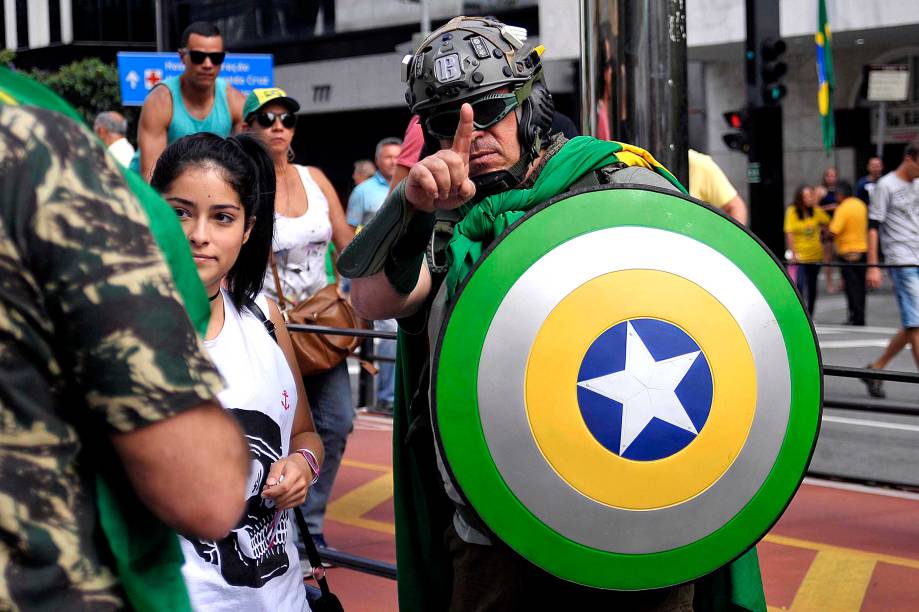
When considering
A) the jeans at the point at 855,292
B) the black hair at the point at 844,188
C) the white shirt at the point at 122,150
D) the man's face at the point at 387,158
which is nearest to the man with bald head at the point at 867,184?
the black hair at the point at 844,188

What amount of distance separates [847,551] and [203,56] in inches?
129

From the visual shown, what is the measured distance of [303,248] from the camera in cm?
461

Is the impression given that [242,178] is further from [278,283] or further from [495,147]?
[278,283]

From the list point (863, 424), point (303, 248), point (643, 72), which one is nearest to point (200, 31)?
point (303, 248)

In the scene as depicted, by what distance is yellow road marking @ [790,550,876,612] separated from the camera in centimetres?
409

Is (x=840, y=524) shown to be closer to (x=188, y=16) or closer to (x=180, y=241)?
(x=180, y=241)

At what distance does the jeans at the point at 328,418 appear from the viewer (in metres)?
4.52

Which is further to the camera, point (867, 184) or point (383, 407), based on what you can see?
point (867, 184)

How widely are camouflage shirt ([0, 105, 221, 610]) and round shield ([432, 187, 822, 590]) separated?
880mm

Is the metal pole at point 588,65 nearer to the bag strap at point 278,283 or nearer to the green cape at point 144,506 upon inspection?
the bag strap at point 278,283

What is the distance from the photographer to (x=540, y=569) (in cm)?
202

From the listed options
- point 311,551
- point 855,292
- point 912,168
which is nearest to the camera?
point 311,551

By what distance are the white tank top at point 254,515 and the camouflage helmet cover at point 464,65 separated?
552 millimetres

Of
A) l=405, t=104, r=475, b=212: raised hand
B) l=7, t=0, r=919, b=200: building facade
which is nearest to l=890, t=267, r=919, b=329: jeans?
l=405, t=104, r=475, b=212: raised hand
